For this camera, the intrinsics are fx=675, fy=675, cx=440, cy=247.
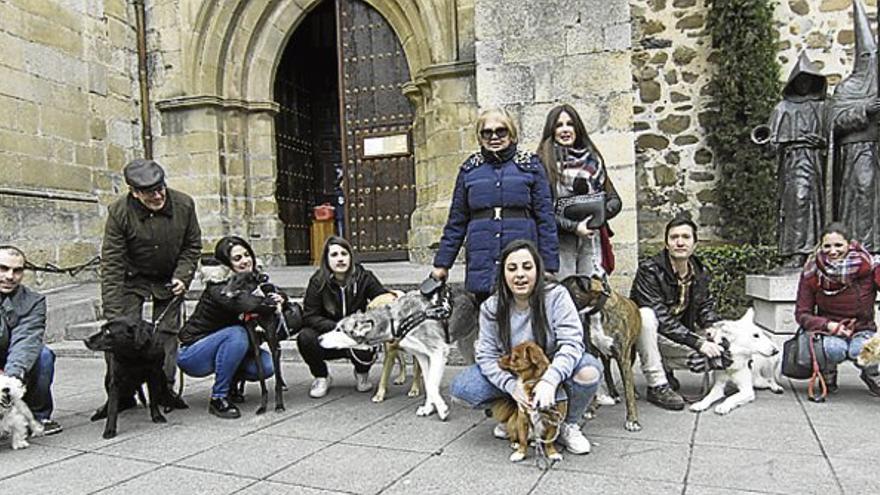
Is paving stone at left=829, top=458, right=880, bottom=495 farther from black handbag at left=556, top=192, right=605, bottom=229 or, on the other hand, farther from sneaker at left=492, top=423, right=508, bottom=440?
black handbag at left=556, top=192, right=605, bottom=229

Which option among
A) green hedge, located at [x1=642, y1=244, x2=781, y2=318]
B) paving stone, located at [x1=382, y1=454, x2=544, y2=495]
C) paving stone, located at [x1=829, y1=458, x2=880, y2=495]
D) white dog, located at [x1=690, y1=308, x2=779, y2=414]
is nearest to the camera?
paving stone, located at [x1=829, y1=458, x2=880, y2=495]

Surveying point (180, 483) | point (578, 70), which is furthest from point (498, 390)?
point (578, 70)

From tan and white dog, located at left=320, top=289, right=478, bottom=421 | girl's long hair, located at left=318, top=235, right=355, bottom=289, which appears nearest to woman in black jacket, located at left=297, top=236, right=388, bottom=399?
girl's long hair, located at left=318, top=235, right=355, bottom=289

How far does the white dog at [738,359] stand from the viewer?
380cm

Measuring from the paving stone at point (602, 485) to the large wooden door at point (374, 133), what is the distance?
7.07 meters

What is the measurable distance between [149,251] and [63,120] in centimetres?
537

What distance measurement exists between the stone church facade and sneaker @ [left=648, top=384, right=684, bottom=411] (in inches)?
174

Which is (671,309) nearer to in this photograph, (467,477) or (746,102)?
(467,477)

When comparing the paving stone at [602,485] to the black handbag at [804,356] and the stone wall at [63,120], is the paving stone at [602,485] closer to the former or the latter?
the black handbag at [804,356]

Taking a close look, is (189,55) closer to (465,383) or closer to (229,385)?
(229,385)

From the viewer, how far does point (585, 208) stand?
385 cm

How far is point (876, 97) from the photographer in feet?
18.0

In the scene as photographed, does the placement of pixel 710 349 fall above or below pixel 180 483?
above

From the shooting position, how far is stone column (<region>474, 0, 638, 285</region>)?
607cm
